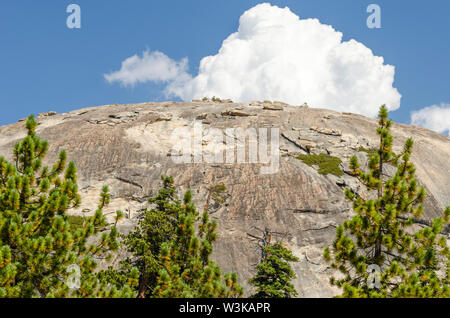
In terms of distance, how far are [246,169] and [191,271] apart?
1874 centimetres

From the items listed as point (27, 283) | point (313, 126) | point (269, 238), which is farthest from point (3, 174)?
point (313, 126)

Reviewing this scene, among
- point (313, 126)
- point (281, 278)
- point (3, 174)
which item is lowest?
point (281, 278)

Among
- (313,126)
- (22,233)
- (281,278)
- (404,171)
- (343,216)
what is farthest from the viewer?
(313,126)

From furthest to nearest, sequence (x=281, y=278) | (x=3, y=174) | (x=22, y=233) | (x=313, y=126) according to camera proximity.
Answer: (x=313, y=126)
(x=281, y=278)
(x=3, y=174)
(x=22, y=233)

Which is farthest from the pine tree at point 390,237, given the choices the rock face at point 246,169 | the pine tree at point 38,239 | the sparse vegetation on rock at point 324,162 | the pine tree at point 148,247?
the sparse vegetation on rock at point 324,162

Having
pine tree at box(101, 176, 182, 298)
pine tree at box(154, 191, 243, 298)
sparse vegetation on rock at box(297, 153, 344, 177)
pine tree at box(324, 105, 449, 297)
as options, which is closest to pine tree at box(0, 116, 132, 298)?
pine tree at box(154, 191, 243, 298)

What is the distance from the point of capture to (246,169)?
101 ft

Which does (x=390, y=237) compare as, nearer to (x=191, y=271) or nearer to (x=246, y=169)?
(x=191, y=271)

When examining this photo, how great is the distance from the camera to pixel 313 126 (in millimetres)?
39344

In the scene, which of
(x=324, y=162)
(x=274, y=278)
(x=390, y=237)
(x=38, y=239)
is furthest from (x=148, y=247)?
(x=324, y=162)

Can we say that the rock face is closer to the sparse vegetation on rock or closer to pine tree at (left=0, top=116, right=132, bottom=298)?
the sparse vegetation on rock
